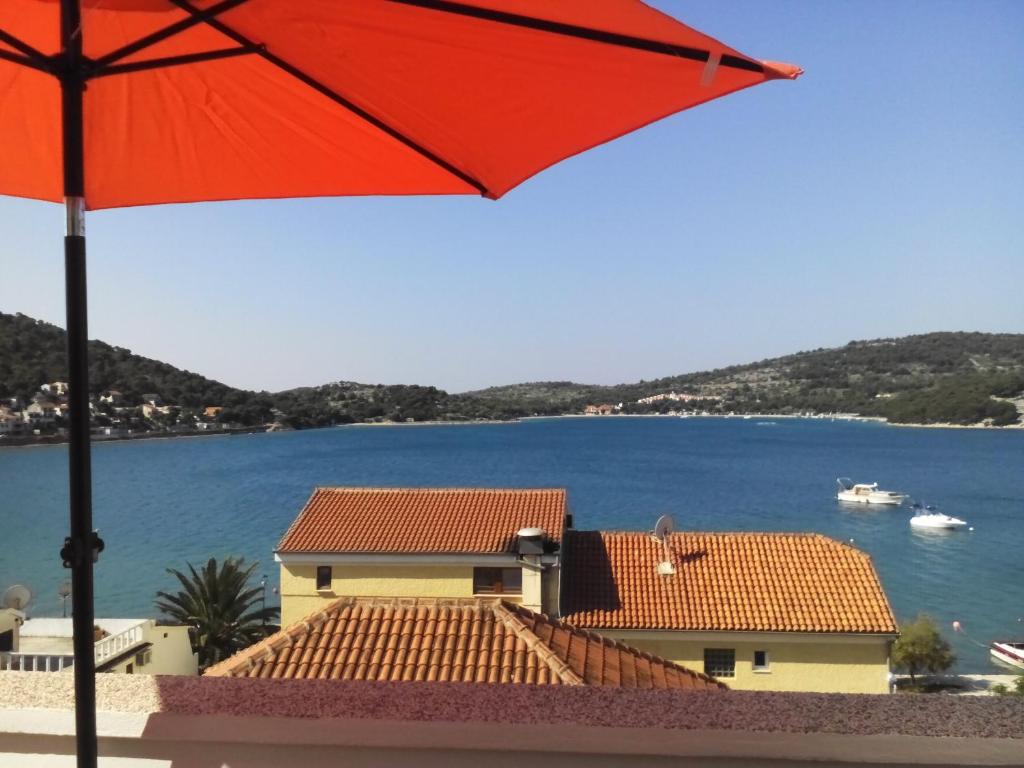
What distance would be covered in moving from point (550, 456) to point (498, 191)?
8309 centimetres

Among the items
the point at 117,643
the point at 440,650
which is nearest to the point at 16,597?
the point at 440,650

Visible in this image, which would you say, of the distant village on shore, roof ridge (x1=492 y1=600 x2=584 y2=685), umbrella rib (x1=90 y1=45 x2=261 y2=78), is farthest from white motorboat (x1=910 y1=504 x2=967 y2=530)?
umbrella rib (x1=90 y1=45 x2=261 y2=78)

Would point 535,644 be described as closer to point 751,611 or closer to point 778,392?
point 751,611

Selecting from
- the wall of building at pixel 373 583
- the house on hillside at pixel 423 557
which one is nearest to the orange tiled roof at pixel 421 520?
the house on hillside at pixel 423 557

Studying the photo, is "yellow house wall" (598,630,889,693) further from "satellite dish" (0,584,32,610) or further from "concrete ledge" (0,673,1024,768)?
"concrete ledge" (0,673,1024,768)

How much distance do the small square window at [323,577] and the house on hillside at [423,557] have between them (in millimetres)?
18

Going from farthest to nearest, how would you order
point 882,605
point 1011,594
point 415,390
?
point 415,390 < point 1011,594 < point 882,605

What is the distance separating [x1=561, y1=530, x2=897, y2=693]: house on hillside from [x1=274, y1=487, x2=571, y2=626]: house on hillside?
85 cm

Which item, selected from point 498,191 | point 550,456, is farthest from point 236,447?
point 498,191

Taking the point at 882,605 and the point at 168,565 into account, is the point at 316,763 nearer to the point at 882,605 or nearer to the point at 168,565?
the point at 882,605

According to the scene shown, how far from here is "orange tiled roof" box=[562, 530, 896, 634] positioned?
1204cm

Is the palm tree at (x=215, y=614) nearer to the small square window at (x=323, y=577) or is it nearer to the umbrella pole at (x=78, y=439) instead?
the small square window at (x=323, y=577)

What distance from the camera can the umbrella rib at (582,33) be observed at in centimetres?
139

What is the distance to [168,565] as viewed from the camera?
34.5 m
